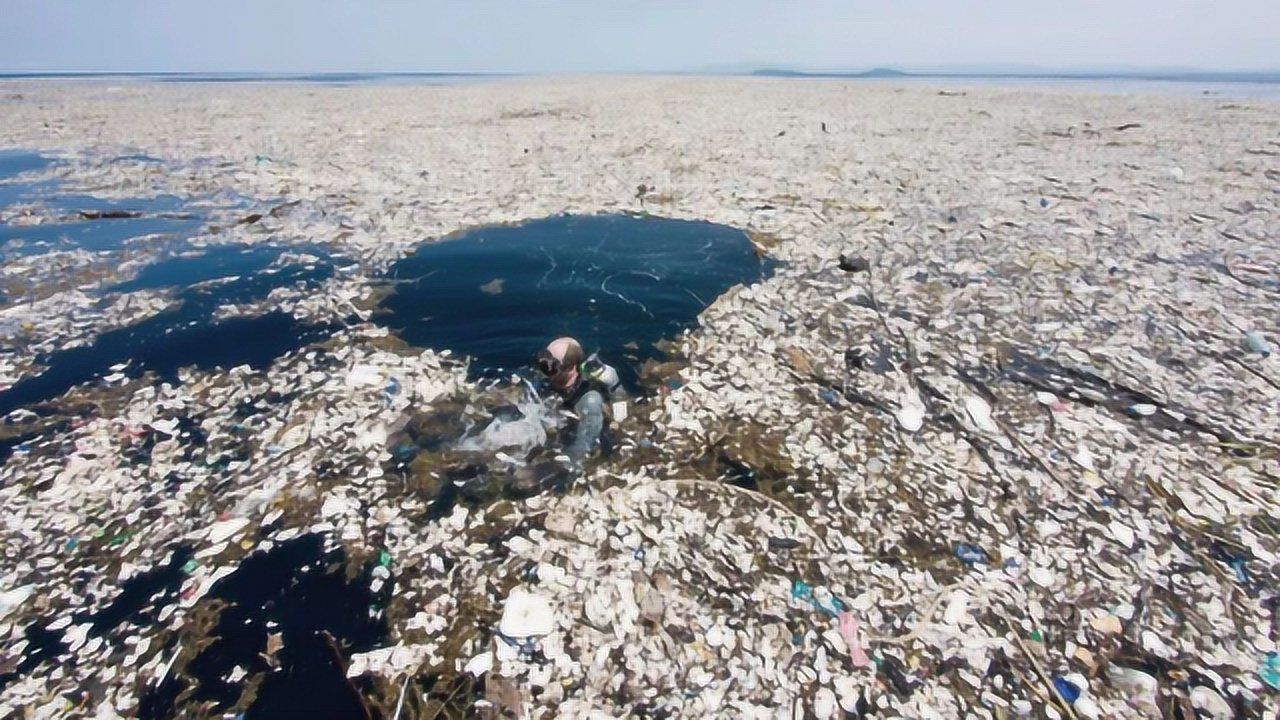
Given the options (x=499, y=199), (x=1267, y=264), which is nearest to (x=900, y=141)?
(x=1267, y=264)

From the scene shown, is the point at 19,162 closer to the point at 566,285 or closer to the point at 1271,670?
the point at 566,285

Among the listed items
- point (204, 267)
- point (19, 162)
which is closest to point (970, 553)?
point (204, 267)

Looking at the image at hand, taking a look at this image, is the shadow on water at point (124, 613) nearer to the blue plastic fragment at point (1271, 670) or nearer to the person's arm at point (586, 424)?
the person's arm at point (586, 424)

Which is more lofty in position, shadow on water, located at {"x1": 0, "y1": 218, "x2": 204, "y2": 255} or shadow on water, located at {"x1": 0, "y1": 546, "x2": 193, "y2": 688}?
shadow on water, located at {"x1": 0, "y1": 218, "x2": 204, "y2": 255}

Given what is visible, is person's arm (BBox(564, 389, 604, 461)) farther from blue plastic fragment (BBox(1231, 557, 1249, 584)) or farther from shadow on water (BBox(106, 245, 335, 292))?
shadow on water (BBox(106, 245, 335, 292))

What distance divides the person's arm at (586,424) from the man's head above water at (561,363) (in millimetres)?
283

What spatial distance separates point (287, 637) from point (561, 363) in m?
3.32

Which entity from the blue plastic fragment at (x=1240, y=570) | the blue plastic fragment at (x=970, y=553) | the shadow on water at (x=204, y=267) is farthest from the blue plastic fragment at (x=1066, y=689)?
the shadow on water at (x=204, y=267)

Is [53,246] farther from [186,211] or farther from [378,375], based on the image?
[378,375]

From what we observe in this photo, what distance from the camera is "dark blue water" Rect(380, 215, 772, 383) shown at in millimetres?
7516

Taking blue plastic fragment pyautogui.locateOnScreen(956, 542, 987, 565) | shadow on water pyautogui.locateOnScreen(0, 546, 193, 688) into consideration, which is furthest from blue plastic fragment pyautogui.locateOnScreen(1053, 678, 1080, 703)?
shadow on water pyautogui.locateOnScreen(0, 546, 193, 688)

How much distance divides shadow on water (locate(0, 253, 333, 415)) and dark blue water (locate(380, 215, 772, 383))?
1367 mm

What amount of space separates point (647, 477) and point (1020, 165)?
16.1 m

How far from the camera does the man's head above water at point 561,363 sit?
6199mm
